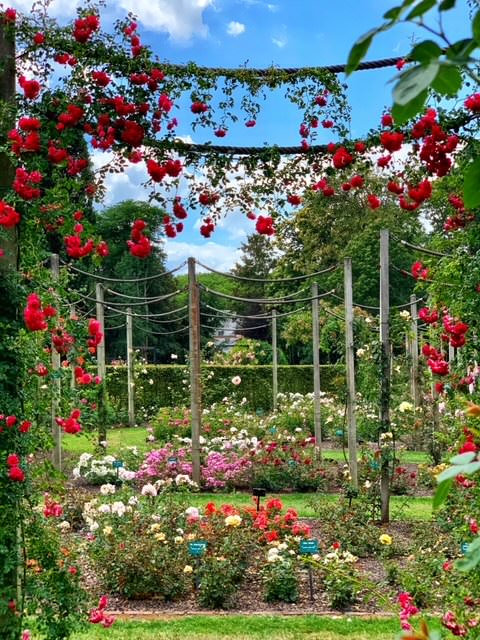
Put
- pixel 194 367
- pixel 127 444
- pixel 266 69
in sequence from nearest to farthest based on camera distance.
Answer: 1. pixel 266 69
2. pixel 194 367
3. pixel 127 444

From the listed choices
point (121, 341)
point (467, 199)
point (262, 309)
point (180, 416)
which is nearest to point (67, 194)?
point (467, 199)

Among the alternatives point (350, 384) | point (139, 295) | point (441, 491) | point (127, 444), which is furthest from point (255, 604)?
point (139, 295)

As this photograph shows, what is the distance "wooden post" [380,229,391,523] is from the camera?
543cm

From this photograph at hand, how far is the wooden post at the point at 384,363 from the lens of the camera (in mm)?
5430

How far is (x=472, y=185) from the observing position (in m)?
0.58

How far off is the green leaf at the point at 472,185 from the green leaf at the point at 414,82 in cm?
14

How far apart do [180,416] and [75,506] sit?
14.5ft

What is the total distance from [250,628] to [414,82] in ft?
11.2

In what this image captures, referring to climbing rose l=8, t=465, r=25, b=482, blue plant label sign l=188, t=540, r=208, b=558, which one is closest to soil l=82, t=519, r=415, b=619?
blue plant label sign l=188, t=540, r=208, b=558

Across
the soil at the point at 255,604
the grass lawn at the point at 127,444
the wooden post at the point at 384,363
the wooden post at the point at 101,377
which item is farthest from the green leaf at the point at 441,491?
the grass lawn at the point at 127,444

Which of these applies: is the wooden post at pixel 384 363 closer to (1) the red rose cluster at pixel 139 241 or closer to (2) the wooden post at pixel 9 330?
(1) the red rose cluster at pixel 139 241

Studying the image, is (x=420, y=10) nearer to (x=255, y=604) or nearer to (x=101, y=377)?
(x=255, y=604)

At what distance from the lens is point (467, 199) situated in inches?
23.6

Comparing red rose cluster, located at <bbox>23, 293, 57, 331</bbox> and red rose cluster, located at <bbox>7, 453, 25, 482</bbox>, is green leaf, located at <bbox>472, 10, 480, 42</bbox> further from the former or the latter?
red rose cluster, located at <bbox>7, 453, 25, 482</bbox>
